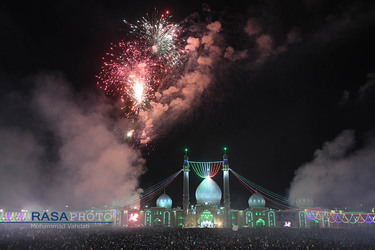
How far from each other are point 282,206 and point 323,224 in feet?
32.2

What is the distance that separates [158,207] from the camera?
80.9m

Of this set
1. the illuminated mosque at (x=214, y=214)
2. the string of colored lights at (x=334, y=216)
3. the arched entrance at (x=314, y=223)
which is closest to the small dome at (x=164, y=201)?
the illuminated mosque at (x=214, y=214)

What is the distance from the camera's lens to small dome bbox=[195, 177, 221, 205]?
7819 cm

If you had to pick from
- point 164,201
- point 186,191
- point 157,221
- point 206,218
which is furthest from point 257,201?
point 157,221

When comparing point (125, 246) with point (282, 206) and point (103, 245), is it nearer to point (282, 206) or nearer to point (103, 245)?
point (103, 245)

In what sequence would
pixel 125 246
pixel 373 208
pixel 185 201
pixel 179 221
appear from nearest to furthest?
1. pixel 125 246
2. pixel 373 208
3. pixel 185 201
4. pixel 179 221

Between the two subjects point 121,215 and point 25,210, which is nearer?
point 25,210

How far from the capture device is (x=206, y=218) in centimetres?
7612

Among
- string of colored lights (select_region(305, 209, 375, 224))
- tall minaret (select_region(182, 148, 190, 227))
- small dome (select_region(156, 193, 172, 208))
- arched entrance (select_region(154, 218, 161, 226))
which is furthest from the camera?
small dome (select_region(156, 193, 172, 208))

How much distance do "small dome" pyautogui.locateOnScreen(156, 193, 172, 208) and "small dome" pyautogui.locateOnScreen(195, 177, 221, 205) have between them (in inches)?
334

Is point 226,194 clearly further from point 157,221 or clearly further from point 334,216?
point 334,216

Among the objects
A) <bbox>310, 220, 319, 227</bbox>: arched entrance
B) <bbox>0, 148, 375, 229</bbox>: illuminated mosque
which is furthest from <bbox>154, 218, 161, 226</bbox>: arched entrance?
<bbox>310, 220, 319, 227</bbox>: arched entrance

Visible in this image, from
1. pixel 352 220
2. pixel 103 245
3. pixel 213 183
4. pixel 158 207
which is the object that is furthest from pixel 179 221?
pixel 103 245

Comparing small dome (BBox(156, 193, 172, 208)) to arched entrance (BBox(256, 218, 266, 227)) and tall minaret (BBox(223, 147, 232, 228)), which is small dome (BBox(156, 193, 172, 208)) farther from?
arched entrance (BBox(256, 218, 266, 227))
